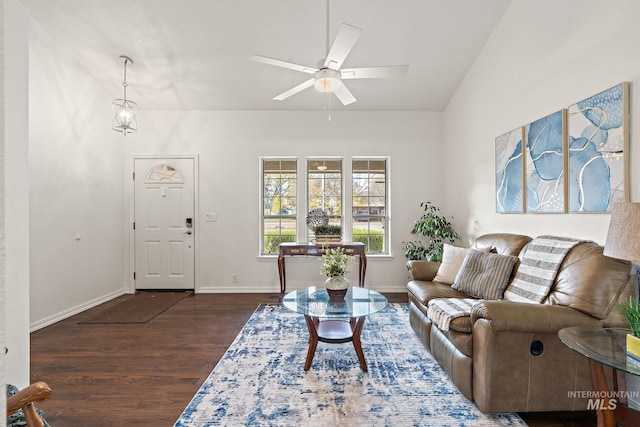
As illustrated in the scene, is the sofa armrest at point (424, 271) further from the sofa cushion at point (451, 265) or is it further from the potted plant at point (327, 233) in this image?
the potted plant at point (327, 233)

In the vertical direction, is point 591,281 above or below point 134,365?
above

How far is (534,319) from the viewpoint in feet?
5.76

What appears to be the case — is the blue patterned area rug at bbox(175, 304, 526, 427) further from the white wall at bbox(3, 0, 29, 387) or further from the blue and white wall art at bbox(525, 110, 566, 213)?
the blue and white wall art at bbox(525, 110, 566, 213)

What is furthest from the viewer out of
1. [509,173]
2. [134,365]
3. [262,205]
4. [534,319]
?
[262,205]

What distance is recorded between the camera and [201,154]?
4.75 m

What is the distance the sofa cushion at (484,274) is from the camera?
2.48 metres

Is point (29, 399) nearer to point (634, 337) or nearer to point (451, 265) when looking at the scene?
point (634, 337)

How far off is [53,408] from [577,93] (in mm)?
4163

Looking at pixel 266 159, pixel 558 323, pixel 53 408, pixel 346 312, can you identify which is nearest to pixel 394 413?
pixel 346 312

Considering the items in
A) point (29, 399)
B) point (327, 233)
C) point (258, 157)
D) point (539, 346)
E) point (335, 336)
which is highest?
point (258, 157)

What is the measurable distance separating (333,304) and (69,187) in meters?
3.49

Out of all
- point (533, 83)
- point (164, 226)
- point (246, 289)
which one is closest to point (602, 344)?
point (533, 83)

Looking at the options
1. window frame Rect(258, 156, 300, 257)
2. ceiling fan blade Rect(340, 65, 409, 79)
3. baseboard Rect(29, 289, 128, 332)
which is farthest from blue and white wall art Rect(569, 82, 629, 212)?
baseboard Rect(29, 289, 128, 332)

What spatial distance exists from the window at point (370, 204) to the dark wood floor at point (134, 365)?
80.2 inches
